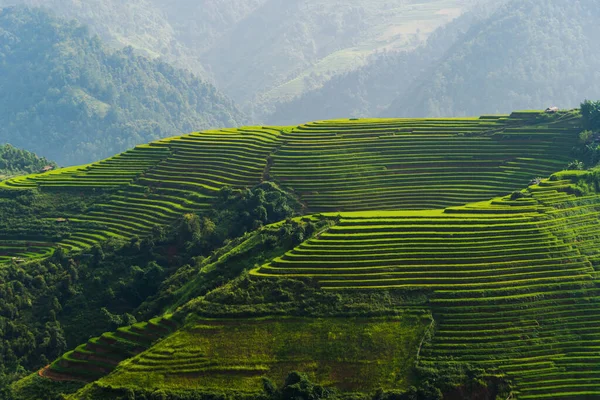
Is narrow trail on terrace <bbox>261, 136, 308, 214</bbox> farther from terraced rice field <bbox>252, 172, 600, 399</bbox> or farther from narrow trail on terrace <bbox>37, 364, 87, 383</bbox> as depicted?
narrow trail on terrace <bbox>37, 364, 87, 383</bbox>

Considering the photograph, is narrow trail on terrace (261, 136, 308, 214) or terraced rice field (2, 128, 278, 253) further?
terraced rice field (2, 128, 278, 253)

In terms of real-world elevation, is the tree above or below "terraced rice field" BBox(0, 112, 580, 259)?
above

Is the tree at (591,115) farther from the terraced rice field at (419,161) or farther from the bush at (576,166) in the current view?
the bush at (576,166)

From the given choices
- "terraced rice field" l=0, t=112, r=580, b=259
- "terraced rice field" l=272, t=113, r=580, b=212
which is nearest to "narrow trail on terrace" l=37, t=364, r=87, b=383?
"terraced rice field" l=0, t=112, r=580, b=259

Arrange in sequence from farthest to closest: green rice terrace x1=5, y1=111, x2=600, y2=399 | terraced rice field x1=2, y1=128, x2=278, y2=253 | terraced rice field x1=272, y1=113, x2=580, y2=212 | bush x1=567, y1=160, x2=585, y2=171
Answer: terraced rice field x1=2, y1=128, x2=278, y2=253
terraced rice field x1=272, y1=113, x2=580, y2=212
bush x1=567, y1=160, x2=585, y2=171
green rice terrace x1=5, y1=111, x2=600, y2=399

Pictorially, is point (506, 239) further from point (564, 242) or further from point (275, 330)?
point (275, 330)

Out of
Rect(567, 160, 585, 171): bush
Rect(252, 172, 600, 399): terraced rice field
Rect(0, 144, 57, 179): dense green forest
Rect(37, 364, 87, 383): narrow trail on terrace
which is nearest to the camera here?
Rect(252, 172, 600, 399): terraced rice field

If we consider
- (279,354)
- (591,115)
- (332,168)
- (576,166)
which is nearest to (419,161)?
(332,168)

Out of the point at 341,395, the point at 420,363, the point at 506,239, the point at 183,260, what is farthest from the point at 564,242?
the point at 183,260
